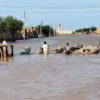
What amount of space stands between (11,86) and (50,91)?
2108 millimetres

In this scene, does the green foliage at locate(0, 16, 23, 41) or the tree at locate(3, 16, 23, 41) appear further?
the tree at locate(3, 16, 23, 41)

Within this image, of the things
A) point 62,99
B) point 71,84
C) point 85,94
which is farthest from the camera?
point 71,84

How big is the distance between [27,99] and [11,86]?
3.15 metres

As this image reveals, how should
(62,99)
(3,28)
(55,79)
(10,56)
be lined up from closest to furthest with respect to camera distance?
(62,99) → (55,79) → (10,56) → (3,28)

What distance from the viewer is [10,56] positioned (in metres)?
36.7

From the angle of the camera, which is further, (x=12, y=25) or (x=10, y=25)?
(x=12, y=25)

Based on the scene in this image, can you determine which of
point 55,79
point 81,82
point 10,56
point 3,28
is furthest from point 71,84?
point 3,28

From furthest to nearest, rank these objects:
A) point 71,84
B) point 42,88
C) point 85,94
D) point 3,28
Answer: point 3,28 < point 71,84 < point 42,88 < point 85,94

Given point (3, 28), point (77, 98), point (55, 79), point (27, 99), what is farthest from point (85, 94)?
point (3, 28)

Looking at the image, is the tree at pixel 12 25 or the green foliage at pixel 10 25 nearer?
the green foliage at pixel 10 25

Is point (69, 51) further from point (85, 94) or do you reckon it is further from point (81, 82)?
point (85, 94)

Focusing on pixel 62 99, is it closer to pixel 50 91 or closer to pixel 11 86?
pixel 50 91

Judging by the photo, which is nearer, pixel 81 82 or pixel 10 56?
pixel 81 82

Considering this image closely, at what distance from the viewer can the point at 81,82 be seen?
54.5 ft
